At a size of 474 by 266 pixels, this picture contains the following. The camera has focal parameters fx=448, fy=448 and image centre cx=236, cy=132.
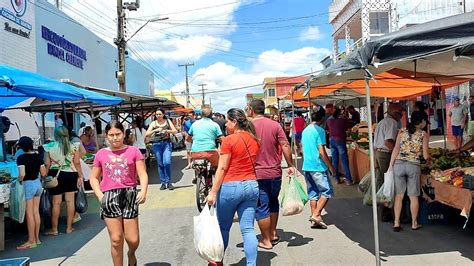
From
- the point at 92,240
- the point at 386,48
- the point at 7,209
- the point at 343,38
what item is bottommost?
the point at 92,240

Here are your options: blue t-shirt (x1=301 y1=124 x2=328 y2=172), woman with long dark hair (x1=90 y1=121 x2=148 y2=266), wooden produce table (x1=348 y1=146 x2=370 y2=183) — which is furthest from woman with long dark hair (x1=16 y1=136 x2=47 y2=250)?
wooden produce table (x1=348 y1=146 x2=370 y2=183)

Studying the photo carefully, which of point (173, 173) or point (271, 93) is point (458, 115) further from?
point (271, 93)

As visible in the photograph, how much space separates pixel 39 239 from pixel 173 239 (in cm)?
204

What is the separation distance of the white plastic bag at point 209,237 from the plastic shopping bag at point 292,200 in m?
1.73

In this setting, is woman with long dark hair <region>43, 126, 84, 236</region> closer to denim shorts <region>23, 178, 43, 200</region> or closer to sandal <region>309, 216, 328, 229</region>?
denim shorts <region>23, 178, 43, 200</region>

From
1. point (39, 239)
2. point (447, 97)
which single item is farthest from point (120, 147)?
point (447, 97)

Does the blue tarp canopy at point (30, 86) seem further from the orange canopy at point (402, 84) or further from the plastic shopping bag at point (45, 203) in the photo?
the orange canopy at point (402, 84)

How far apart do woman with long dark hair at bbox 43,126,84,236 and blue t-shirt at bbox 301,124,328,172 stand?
357cm

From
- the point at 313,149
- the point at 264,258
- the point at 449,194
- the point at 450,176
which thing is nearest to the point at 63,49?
the point at 313,149

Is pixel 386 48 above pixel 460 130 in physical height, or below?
above

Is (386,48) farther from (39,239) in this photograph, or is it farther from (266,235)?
(39,239)

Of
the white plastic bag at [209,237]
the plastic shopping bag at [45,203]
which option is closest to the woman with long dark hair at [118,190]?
the white plastic bag at [209,237]

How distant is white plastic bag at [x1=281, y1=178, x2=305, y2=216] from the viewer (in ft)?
19.1

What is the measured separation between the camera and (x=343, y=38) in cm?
2533
